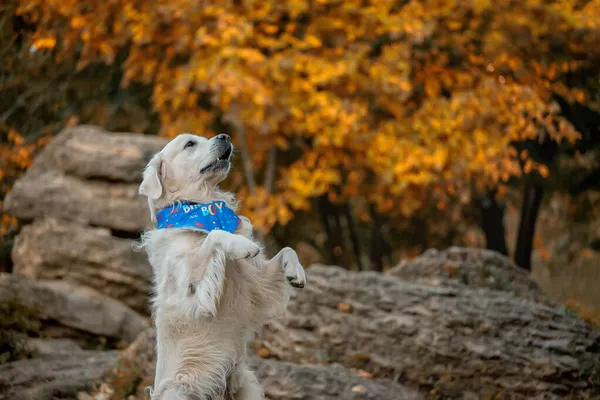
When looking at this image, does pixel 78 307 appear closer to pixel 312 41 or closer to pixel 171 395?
pixel 171 395

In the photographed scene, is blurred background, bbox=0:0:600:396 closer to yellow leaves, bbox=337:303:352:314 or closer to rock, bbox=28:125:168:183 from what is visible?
rock, bbox=28:125:168:183

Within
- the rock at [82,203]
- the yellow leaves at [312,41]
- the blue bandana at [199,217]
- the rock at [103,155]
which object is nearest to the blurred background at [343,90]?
the yellow leaves at [312,41]

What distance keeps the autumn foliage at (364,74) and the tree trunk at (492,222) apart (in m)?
1.87

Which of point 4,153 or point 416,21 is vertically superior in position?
point 416,21

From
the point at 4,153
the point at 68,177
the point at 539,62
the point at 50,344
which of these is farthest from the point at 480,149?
the point at 4,153

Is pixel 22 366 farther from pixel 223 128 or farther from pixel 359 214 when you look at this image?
pixel 359 214

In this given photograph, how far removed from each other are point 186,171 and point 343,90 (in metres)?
7.08

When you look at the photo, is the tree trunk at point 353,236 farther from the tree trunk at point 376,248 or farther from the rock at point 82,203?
the rock at point 82,203

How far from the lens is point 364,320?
6.89 m

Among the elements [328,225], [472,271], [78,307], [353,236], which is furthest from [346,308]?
[353,236]

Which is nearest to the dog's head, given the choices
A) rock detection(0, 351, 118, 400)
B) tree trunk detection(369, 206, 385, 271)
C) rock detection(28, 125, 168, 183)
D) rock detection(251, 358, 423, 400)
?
rock detection(251, 358, 423, 400)

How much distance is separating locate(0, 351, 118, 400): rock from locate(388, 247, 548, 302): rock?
10.7 ft

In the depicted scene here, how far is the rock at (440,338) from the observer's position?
628cm

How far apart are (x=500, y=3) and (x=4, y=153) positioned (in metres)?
7.53
